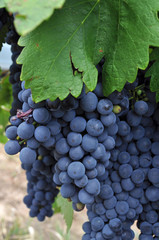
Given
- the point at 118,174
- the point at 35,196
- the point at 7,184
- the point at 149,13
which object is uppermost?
the point at 149,13


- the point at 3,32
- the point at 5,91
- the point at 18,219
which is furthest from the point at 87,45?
the point at 18,219

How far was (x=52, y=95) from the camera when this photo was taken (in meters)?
0.47

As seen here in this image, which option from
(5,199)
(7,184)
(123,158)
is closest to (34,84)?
(123,158)

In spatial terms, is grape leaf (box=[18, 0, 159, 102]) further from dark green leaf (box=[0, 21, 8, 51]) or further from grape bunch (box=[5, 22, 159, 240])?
dark green leaf (box=[0, 21, 8, 51])

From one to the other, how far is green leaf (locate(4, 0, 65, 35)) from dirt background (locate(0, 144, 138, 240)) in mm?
2124

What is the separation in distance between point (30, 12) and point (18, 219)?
2.52 meters

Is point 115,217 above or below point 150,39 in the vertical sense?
below

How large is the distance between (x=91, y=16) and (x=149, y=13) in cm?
10

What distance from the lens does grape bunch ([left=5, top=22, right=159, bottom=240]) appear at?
0.51 m

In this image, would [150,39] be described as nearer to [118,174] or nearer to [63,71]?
[63,71]

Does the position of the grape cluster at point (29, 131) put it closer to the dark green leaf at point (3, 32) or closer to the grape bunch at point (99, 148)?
the grape bunch at point (99, 148)

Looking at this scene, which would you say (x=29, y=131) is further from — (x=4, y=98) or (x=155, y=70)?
(x=4, y=98)

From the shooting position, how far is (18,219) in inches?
99.0

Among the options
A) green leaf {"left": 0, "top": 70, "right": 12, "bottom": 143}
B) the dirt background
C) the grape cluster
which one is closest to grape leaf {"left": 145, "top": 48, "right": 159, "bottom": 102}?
the grape cluster
